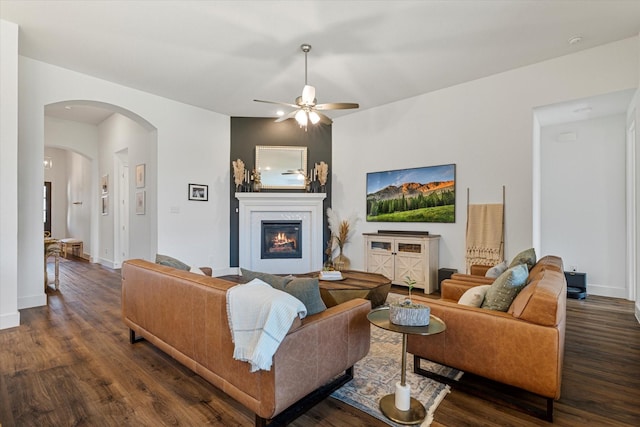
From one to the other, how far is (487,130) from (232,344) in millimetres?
4491

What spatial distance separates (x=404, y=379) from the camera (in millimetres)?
1825

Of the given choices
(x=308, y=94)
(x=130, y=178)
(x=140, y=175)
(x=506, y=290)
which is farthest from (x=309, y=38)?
(x=130, y=178)

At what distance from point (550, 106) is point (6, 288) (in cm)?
681

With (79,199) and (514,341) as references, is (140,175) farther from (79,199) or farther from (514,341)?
(514,341)

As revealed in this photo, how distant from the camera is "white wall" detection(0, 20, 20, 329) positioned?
10.5 ft

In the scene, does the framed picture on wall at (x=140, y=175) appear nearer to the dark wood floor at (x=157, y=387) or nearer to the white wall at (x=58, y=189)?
the dark wood floor at (x=157, y=387)

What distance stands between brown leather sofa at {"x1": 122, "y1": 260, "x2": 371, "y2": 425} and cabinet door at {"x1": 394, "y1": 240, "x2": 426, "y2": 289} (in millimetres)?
2791

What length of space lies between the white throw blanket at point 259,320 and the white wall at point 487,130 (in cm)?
386

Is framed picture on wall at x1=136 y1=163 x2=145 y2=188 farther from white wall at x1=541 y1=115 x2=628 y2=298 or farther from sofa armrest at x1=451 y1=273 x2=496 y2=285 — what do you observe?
white wall at x1=541 y1=115 x2=628 y2=298

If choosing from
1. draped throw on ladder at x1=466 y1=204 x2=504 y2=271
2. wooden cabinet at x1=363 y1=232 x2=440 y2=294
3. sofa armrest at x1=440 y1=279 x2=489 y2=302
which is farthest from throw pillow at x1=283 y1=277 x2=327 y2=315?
draped throw on ladder at x1=466 y1=204 x2=504 y2=271

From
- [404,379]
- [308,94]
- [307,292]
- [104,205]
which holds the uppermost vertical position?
[308,94]

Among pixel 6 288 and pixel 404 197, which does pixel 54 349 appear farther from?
pixel 404 197

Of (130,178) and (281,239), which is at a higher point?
(130,178)

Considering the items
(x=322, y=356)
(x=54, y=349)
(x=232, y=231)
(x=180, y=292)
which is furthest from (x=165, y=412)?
(x=232, y=231)
